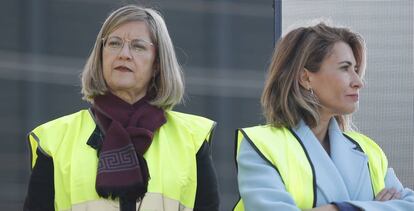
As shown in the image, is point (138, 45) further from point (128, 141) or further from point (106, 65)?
point (128, 141)

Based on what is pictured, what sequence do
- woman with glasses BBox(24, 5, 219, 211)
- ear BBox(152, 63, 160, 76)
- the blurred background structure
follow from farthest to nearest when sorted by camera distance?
the blurred background structure, ear BBox(152, 63, 160, 76), woman with glasses BBox(24, 5, 219, 211)

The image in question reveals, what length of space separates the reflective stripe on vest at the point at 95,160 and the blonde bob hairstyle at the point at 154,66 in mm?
96

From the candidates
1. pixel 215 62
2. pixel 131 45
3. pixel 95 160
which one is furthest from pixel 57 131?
pixel 215 62

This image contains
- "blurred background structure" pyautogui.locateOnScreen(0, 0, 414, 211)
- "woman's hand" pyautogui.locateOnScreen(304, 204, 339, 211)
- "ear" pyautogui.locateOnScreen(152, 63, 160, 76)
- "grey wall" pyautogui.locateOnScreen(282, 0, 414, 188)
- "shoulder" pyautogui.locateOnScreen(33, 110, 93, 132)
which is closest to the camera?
"woman's hand" pyautogui.locateOnScreen(304, 204, 339, 211)

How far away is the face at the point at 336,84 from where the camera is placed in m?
3.35

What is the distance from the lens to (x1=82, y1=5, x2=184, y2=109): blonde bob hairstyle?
134 inches

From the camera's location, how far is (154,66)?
3447mm

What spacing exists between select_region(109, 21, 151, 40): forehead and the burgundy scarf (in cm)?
22

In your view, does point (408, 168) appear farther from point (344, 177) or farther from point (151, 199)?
point (151, 199)

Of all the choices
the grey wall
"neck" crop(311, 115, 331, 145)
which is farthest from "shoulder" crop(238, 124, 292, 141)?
the grey wall

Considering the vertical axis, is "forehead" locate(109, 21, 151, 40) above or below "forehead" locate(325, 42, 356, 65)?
above

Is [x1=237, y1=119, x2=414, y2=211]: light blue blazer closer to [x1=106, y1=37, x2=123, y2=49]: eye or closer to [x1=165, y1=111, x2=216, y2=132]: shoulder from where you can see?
[x1=165, y1=111, x2=216, y2=132]: shoulder

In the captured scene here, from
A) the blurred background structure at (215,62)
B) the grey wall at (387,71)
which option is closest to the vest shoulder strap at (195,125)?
the blurred background structure at (215,62)

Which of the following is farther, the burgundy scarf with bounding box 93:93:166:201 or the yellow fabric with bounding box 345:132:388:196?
the yellow fabric with bounding box 345:132:388:196
